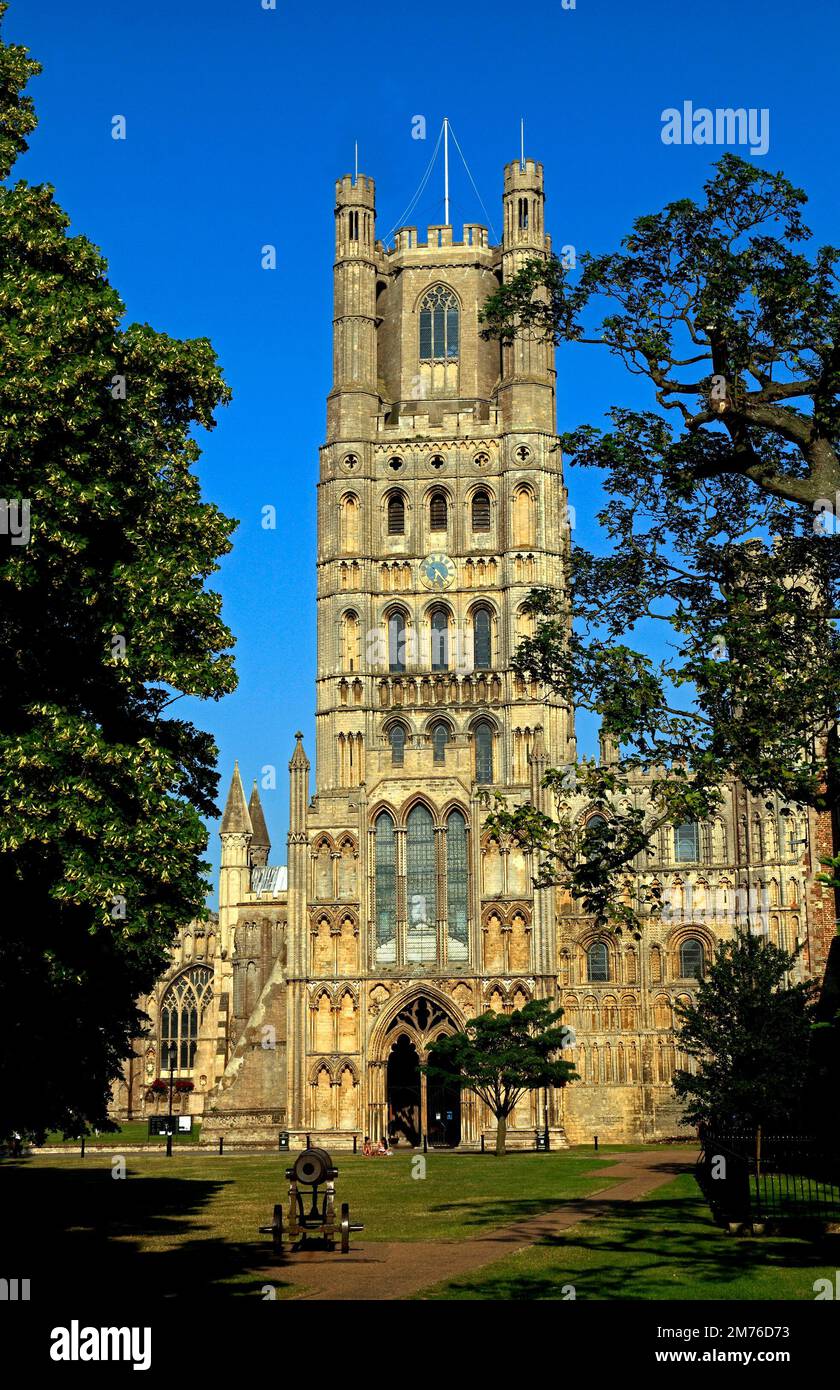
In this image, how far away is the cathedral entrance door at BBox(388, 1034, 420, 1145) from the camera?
2798 inches

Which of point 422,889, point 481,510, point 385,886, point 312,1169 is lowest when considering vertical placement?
point 312,1169

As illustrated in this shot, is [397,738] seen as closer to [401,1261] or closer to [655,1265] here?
[401,1261]

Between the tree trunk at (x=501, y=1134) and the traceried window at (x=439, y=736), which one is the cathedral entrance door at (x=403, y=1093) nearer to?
the tree trunk at (x=501, y=1134)

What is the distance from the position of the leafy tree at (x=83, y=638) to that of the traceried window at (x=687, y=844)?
162 feet

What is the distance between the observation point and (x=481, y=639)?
7950 cm

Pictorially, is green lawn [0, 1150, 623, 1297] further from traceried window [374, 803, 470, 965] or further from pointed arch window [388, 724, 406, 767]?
pointed arch window [388, 724, 406, 767]

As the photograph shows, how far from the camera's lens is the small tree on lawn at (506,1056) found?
59.9 metres

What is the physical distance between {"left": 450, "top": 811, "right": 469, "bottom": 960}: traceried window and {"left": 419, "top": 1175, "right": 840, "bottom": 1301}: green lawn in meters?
41.4

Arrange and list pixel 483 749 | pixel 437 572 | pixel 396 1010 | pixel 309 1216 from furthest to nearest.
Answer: pixel 437 572
pixel 483 749
pixel 396 1010
pixel 309 1216

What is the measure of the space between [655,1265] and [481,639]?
5854cm

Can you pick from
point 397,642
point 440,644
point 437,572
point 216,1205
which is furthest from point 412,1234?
point 437,572

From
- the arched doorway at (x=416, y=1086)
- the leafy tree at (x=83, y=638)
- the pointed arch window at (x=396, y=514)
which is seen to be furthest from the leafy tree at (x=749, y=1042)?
the pointed arch window at (x=396, y=514)
